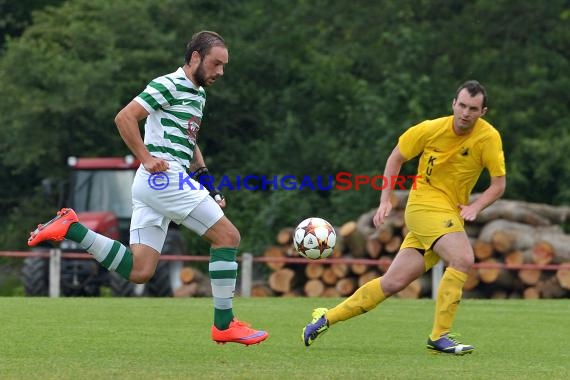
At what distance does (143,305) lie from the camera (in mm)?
14469

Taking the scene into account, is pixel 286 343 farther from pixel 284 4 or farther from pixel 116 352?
pixel 284 4

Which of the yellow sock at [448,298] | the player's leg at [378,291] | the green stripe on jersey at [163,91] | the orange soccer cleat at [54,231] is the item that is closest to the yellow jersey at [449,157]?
the player's leg at [378,291]

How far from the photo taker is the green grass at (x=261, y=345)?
7203 millimetres

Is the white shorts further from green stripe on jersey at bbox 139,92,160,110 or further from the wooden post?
the wooden post

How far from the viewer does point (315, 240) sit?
971 centimetres

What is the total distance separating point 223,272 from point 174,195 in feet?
1.93

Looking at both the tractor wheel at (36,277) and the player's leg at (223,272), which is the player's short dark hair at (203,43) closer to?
the player's leg at (223,272)

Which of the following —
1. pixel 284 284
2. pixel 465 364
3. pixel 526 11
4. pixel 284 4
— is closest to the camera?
pixel 465 364

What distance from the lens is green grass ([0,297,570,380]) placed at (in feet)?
23.6

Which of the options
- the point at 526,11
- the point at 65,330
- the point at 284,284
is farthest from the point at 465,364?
the point at 526,11

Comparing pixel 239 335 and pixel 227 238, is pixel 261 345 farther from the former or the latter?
pixel 227 238

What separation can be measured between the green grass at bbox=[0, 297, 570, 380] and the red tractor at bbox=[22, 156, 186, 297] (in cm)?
575

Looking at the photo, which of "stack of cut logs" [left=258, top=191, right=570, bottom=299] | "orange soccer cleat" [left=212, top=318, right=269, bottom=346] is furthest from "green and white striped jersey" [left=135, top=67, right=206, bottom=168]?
"stack of cut logs" [left=258, top=191, right=570, bottom=299]

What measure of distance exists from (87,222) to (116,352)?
12.3m
